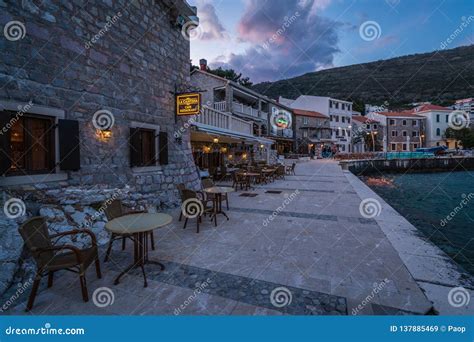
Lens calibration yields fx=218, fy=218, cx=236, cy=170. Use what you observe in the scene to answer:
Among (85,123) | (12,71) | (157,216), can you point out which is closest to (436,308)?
(157,216)

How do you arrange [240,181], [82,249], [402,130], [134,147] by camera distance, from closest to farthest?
[82,249], [134,147], [240,181], [402,130]

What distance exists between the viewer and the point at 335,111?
45.7 metres

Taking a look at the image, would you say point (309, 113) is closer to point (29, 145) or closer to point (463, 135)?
point (463, 135)

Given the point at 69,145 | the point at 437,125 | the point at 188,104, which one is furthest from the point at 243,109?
the point at 437,125

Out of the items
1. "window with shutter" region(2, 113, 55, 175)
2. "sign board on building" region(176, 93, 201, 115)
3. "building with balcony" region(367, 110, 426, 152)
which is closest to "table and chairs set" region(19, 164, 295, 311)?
"window with shutter" region(2, 113, 55, 175)

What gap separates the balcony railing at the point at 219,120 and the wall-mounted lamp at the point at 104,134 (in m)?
4.96

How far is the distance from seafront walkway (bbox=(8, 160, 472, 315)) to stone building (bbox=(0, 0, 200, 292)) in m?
1.42

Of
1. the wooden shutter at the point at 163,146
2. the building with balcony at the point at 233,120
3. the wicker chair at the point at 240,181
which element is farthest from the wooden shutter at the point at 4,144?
the wicker chair at the point at 240,181

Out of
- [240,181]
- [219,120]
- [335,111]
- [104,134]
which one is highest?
[335,111]

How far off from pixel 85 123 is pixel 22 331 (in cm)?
425

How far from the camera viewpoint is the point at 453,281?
3.08m

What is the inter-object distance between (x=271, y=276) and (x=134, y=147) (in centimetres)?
532

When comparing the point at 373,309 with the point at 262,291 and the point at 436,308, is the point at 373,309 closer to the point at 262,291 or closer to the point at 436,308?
the point at 436,308

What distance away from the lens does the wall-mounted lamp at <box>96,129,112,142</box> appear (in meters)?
5.59
